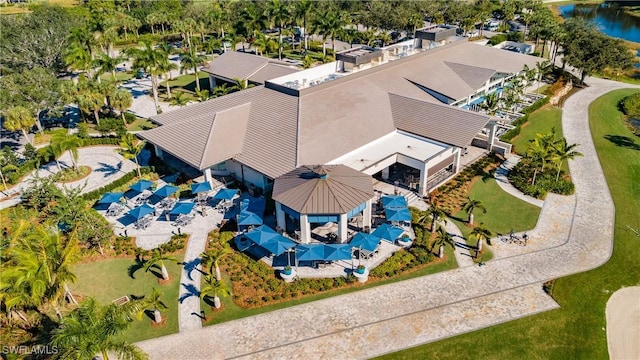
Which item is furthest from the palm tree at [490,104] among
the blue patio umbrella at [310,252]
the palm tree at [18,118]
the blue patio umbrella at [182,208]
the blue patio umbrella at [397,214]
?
the palm tree at [18,118]

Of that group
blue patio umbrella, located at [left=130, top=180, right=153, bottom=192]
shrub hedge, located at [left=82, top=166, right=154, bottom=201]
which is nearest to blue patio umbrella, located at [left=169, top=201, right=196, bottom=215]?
blue patio umbrella, located at [left=130, top=180, right=153, bottom=192]

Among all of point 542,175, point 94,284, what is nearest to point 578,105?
point 542,175

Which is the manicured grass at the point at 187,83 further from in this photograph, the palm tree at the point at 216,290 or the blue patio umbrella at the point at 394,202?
the palm tree at the point at 216,290

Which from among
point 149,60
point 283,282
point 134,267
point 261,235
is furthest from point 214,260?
point 149,60

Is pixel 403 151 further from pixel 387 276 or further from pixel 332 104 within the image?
pixel 387 276

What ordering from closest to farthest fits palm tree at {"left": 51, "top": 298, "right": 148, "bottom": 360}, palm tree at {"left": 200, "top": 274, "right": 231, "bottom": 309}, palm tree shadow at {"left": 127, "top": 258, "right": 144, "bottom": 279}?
1. palm tree at {"left": 51, "top": 298, "right": 148, "bottom": 360}
2. palm tree at {"left": 200, "top": 274, "right": 231, "bottom": 309}
3. palm tree shadow at {"left": 127, "top": 258, "right": 144, "bottom": 279}

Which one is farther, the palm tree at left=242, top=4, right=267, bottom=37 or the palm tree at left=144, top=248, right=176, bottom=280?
the palm tree at left=242, top=4, right=267, bottom=37

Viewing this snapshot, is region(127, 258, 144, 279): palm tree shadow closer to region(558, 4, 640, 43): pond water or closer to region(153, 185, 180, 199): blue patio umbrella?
region(153, 185, 180, 199): blue patio umbrella
